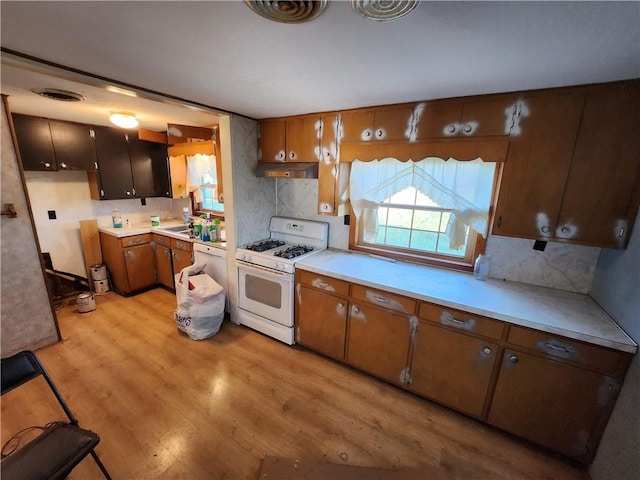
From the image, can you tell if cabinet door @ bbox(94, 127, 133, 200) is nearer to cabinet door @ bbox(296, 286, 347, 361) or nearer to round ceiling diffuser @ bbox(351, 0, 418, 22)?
Result: cabinet door @ bbox(296, 286, 347, 361)

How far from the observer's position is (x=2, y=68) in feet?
5.04

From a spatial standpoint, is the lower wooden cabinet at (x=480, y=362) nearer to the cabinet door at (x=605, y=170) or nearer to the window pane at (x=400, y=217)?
the cabinet door at (x=605, y=170)

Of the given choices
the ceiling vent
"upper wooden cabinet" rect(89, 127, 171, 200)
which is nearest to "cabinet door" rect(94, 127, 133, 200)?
"upper wooden cabinet" rect(89, 127, 171, 200)

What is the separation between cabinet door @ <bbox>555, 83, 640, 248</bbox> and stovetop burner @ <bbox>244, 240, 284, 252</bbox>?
2404mm

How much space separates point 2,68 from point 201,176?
7.23ft

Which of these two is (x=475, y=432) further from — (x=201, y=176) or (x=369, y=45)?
(x=201, y=176)

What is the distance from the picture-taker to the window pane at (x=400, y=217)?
2.46 m

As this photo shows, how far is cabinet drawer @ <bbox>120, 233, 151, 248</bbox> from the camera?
3298mm

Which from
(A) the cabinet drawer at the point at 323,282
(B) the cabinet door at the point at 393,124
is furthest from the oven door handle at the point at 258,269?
(B) the cabinet door at the point at 393,124

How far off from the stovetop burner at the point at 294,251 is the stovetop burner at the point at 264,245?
0.65 ft

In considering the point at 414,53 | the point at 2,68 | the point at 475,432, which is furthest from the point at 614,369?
the point at 2,68

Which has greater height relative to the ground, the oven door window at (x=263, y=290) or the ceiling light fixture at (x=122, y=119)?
the ceiling light fixture at (x=122, y=119)

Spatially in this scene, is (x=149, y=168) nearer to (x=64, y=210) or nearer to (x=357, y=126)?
(x=64, y=210)

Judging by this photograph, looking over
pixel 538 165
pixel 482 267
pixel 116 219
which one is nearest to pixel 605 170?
pixel 538 165
